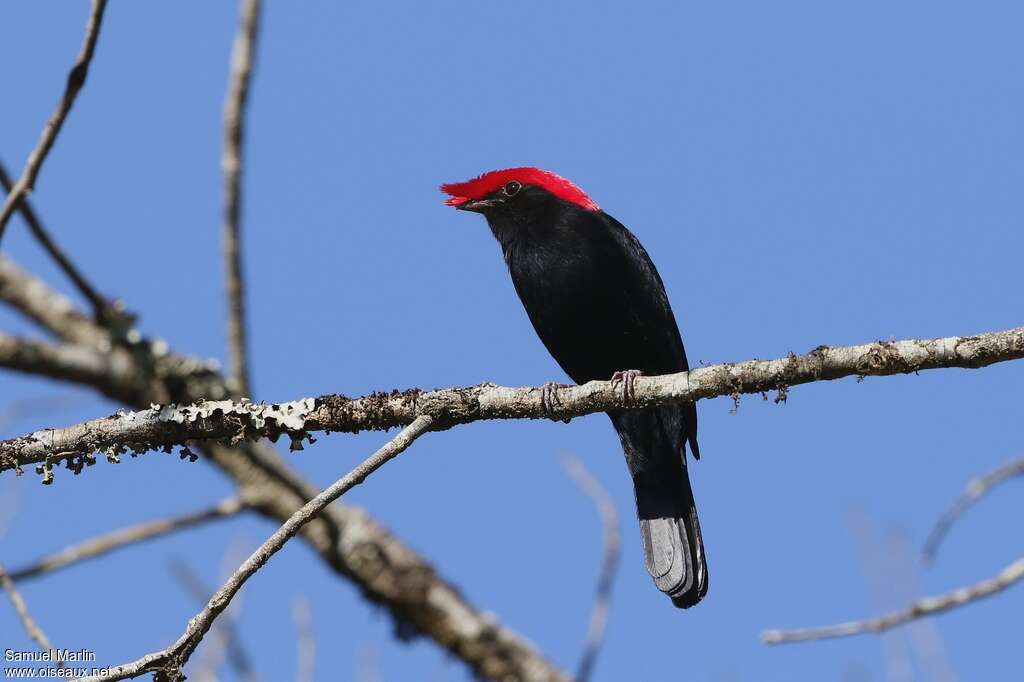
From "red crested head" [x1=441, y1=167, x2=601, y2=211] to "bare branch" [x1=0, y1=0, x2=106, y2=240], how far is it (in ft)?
11.4

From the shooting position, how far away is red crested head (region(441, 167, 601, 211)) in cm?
638

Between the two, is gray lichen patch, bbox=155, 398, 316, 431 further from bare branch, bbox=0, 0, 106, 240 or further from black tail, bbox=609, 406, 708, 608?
black tail, bbox=609, 406, 708, 608

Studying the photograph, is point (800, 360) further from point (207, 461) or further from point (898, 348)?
point (207, 461)

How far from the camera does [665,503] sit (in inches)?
233

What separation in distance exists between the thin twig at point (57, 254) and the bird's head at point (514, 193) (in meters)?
2.06

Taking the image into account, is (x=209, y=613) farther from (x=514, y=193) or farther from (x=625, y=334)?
(x=514, y=193)

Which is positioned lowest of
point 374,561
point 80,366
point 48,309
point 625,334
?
point 374,561

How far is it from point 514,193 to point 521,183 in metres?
0.08

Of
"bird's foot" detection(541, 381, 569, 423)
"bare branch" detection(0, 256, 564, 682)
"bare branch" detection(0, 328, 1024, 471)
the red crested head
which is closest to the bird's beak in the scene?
the red crested head

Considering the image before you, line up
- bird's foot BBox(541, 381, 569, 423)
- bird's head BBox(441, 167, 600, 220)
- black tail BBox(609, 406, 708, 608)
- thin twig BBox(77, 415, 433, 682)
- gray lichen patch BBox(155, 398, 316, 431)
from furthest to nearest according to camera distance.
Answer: bird's head BBox(441, 167, 600, 220)
black tail BBox(609, 406, 708, 608)
gray lichen patch BBox(155, 398, 316, 431)
bird's foot BBox(541, 381, 569, 423)
thin twig BBox(77, 415, 433, 682)

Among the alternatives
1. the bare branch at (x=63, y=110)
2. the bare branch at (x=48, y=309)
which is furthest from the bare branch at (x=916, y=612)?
the bare branch at (x=48, y=309)

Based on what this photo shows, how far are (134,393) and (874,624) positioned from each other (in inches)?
146

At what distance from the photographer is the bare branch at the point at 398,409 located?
3.32 metres

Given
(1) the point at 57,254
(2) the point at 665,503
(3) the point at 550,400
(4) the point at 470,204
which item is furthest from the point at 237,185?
(2) the point at 665,503
